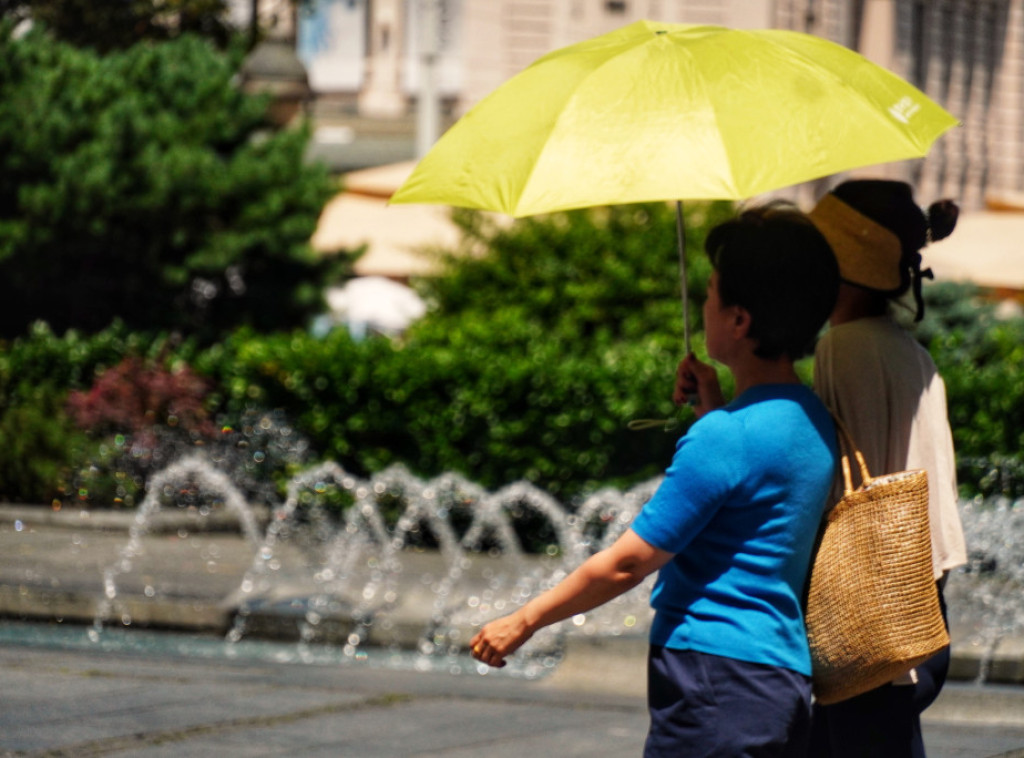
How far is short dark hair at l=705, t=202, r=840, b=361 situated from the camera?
2982 millimetres

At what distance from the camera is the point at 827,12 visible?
3045cm

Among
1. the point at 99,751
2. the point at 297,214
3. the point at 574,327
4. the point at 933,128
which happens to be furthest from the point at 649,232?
the point at 933,128

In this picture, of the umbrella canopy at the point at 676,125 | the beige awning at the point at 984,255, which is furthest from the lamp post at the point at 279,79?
the umbrella canopy at the point at 676,125

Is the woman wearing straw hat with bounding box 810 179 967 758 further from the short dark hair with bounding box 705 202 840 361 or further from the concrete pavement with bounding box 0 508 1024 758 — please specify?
the concrete pavement with bounding box 0 508 1024 758

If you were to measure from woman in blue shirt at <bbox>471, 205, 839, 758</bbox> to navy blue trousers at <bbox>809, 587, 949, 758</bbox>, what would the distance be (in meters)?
0.29

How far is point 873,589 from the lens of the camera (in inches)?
117

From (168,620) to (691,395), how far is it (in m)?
5.45

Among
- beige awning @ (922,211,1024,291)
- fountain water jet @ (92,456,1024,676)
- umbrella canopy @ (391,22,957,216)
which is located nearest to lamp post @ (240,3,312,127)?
fountain water jet @ (92,456,1024,676)

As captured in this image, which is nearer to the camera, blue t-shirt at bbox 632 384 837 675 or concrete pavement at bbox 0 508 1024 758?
blue t-shirt at bbox 632 384 837 675

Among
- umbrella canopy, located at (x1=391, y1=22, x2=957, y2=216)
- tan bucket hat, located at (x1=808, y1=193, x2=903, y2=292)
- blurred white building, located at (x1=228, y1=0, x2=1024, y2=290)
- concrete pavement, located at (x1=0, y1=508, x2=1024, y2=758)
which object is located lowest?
blurred white building, located at (x1=228, y1=0, x2=1024, y2=290)

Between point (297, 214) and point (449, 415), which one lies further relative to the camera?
point (297, 214)

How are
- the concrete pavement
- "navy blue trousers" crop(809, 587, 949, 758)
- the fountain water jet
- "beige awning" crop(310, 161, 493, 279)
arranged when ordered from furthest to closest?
"beige awning" crop(310, 161, 493, 279) → the fountain water jet → the concrete pavement → "navy blue trousers" crop(809, 587, 949, 758)

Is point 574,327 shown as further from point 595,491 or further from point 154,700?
point 154,700

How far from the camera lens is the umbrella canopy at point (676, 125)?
131 inches
